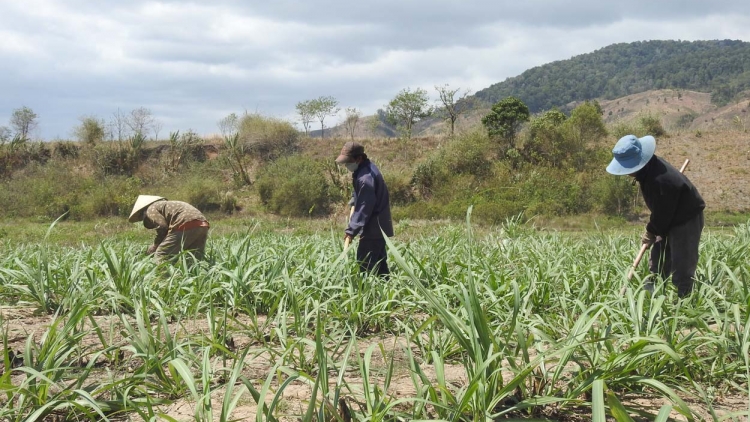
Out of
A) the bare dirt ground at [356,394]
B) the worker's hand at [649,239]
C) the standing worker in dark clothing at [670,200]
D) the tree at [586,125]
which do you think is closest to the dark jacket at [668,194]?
the standing worker in dark clothing at [670,200]

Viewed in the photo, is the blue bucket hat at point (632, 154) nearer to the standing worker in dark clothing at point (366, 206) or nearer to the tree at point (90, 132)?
the standing worker in dark clothing at point (366, 206)

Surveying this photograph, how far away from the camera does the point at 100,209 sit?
21.9 meters

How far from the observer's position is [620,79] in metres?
126

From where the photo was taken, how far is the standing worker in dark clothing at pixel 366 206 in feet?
15.5

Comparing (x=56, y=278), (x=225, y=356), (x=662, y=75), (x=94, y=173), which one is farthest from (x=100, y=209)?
(x=662, y=75)

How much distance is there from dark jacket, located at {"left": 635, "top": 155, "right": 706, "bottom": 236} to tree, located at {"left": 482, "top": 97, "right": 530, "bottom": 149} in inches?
767

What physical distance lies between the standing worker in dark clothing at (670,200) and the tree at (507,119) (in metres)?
19.5

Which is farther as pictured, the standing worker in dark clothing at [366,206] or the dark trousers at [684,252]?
the standing worker in dark clothing at [366,206]

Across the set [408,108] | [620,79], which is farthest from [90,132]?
[620,79]

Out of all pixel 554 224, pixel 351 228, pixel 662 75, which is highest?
pixel 662 75

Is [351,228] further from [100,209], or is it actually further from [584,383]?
[100,209]

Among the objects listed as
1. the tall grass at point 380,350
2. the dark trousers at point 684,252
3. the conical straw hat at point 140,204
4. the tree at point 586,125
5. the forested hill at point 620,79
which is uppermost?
the forested hill at point 620,79

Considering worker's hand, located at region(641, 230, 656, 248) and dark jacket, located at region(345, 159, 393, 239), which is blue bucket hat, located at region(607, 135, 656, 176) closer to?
worker's hand, located at region(641, 230, 656, 248)

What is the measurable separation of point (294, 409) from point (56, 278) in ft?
8.65
